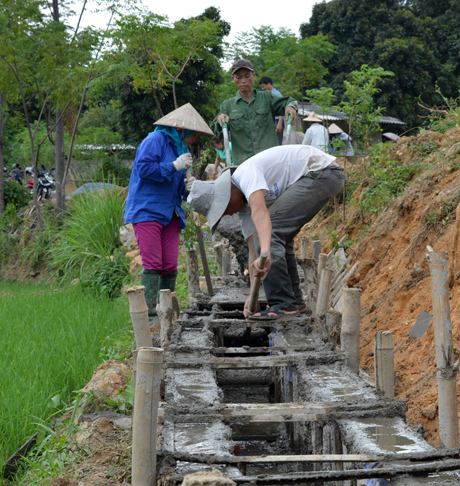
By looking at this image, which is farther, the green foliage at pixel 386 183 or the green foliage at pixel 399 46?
the green foliage at pixel 399 46

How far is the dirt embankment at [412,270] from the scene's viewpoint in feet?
10.7

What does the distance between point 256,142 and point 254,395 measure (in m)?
2.14

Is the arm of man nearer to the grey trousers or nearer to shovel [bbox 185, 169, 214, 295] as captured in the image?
the grey trousers

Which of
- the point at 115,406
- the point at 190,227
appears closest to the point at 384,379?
the point at 115,406

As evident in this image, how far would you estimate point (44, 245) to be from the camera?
36.7ft

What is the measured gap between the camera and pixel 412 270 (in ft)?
14.3

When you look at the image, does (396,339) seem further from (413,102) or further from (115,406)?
(413,102)

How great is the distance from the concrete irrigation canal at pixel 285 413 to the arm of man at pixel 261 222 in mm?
463

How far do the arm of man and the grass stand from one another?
61.3 inches

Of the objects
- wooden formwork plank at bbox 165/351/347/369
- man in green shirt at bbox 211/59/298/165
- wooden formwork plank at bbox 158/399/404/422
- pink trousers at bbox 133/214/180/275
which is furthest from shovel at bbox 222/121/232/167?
wooden formwork plank at bbox 158/399/404/422

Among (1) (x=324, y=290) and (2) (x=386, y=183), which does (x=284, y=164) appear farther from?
(2) (x=386, y=183)

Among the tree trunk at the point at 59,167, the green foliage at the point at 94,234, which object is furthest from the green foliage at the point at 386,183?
the tree trunk at the point at 59,167

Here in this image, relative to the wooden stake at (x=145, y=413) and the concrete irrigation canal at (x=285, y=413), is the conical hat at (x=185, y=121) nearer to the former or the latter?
the concrete irrigation canal at (x=285, y=413)

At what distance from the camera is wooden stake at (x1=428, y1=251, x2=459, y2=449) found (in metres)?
2.13
